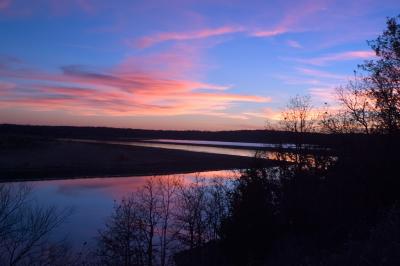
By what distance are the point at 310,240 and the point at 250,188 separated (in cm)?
489

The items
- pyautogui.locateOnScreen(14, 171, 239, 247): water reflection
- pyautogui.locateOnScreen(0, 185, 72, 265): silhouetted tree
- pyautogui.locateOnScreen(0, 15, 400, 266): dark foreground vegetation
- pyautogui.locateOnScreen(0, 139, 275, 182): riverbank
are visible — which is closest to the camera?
pyautogui.locateOnScreen(0, 185, 72, 265): silhouetted tree

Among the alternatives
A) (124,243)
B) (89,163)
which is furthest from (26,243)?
(89,163)

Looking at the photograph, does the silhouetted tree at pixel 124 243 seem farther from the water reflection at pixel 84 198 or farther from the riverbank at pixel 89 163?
the riverbank at pixel 89 163

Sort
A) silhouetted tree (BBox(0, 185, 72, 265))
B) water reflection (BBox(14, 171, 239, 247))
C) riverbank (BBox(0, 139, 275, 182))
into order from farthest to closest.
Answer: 1. riverbank (BBox(0, 139, 275, 182))
2. water reflection (BBox(14, 171, 239, 247))
3. silhouetted tree (BBox(0, 185, 72, 265))

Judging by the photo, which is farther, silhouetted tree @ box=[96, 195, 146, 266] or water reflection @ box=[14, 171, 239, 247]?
water reflection @ box=[14, 171, 239, 247]

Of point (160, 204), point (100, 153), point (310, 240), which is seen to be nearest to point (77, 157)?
point (100, 153)

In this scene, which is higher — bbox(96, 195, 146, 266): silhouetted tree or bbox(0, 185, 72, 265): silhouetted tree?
bbox(0, 185, 72, 265): silhouetted tree

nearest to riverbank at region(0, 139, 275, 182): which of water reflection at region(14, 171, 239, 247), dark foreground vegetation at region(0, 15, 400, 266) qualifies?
water reflection at region(14, 171, 239, 247)

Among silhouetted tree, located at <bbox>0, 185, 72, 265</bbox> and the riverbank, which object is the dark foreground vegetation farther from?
the riverbank

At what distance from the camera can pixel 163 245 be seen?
26.5 metres

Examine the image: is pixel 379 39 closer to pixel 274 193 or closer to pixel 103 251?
pixel 274 193

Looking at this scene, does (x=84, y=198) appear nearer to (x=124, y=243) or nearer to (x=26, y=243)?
(x=124, y=243)

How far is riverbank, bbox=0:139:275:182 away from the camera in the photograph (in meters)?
59.8

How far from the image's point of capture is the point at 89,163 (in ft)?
235
